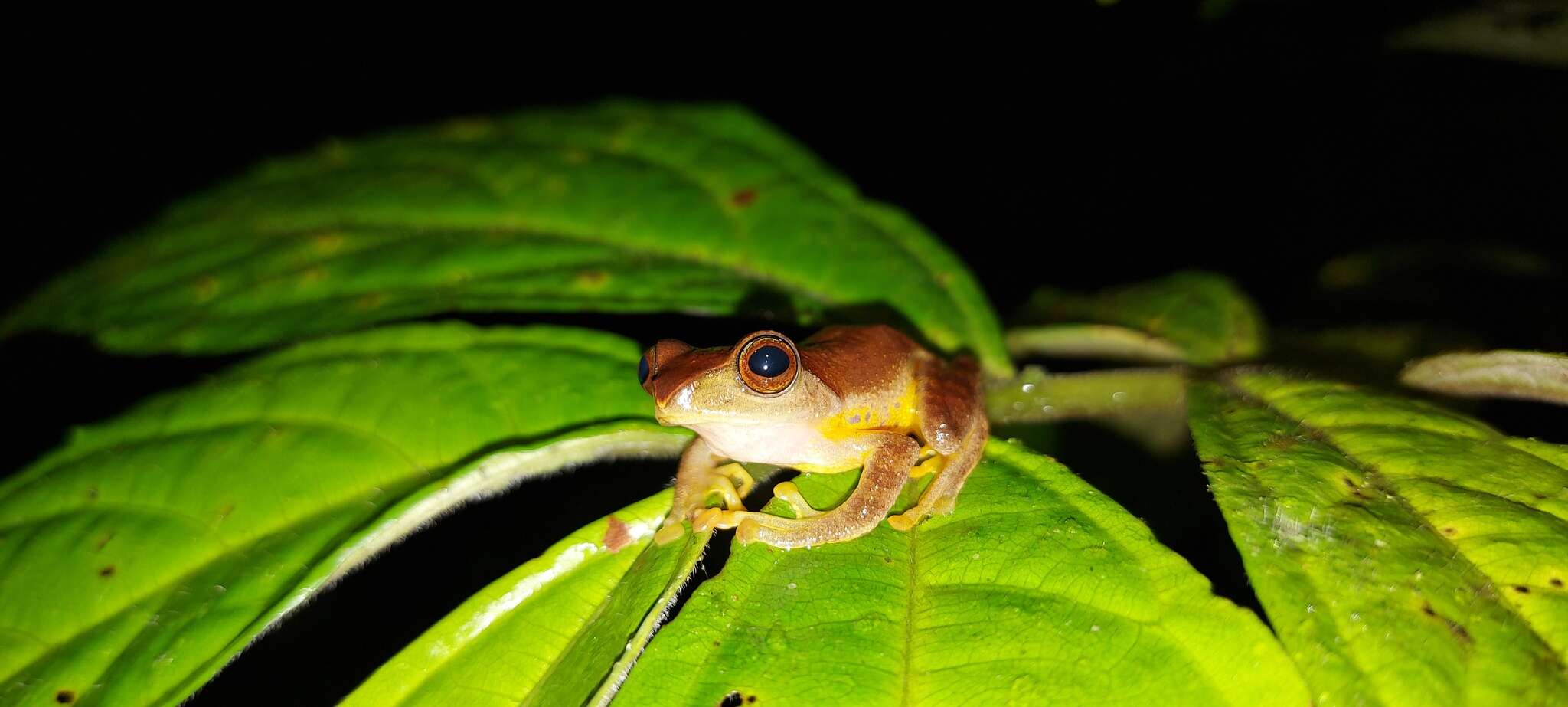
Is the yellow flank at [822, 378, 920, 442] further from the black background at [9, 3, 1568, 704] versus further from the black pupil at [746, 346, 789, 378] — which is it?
the black background at [9, 3, 1568, 704]

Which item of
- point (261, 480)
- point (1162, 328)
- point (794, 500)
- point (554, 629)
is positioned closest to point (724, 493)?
point (794, 500)

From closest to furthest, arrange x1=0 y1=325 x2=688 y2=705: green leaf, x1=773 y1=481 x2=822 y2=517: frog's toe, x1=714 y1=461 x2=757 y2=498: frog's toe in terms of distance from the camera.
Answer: x1=0 y1=325 x2=688 y2=705: green leaf → x1=773 y1=481 x2=822 y2=517: frog's toe → x1=714 y1=461 x2=757 y2=498: frog's toe

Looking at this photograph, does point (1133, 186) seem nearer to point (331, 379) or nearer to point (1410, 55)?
point (1410, 55)

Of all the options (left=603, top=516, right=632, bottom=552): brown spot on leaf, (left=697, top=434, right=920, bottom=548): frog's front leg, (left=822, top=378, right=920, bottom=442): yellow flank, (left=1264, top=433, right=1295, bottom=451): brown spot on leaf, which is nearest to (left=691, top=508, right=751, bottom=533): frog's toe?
(left=697, top=434, right=920, bottom=548): frog's front leg

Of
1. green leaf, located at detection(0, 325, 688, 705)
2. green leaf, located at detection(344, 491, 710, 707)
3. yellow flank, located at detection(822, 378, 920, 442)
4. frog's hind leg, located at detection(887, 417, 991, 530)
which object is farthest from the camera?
yellow flank, located at detection(822, 378, 920, 442)

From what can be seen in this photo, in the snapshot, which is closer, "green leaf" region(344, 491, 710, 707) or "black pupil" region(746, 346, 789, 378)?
"green leaf" region(344, 491, 710, 707)

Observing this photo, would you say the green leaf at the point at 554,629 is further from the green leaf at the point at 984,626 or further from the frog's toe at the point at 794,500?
the frog's toe at the point at 794,500

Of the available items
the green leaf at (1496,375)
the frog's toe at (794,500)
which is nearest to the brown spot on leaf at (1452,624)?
the green leaf at (1496,375)
